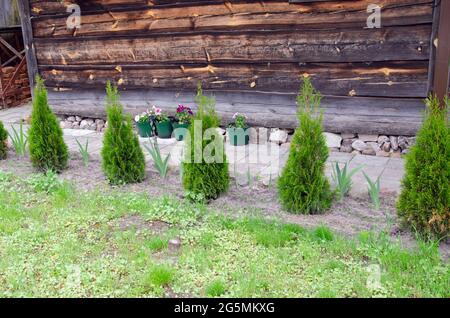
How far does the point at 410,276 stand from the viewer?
2.61 m

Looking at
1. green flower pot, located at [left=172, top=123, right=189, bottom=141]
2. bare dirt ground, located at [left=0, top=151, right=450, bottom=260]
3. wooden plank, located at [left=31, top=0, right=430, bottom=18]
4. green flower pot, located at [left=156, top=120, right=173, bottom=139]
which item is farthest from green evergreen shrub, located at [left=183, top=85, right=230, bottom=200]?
green flower pot, located at [left=156, top=120, right=173, bottom=139]

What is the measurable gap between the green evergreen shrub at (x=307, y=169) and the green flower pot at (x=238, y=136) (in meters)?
2.04

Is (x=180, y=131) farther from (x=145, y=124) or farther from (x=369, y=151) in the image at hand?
(x=369, y=151)

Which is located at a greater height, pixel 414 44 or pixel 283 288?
pixel 414 44

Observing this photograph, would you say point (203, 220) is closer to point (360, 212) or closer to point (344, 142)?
point (360, 212)

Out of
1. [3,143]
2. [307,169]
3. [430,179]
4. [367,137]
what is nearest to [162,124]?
[3,143]

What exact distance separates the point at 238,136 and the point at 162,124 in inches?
43.4

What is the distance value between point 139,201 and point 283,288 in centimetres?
164

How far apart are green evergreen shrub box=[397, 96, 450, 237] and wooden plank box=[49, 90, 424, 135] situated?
1.77 metres

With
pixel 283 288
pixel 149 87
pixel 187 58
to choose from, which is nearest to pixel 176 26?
pixel 187 58

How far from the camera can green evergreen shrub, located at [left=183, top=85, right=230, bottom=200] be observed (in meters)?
3.67

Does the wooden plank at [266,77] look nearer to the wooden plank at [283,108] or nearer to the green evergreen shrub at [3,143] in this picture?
the wooden plank at [283,108]

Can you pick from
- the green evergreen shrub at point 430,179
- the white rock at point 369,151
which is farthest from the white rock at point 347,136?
the green evergreen shrub at point 430,179

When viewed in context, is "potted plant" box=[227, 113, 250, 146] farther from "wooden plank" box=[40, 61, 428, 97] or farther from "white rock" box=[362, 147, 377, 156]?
"white rock" box=[362, 147, 377, 156]
